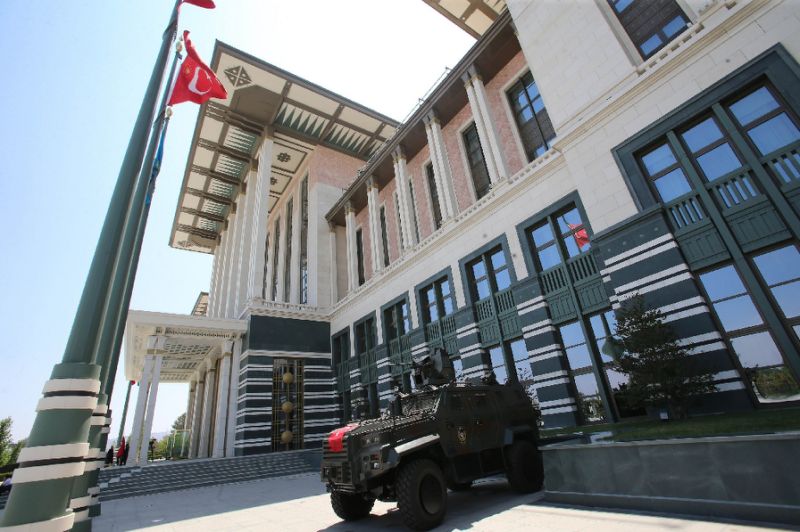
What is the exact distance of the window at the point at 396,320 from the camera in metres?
22.0

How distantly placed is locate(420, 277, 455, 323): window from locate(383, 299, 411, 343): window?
154 cm

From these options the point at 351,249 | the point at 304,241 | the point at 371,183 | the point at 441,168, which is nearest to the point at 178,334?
the point at 351,249

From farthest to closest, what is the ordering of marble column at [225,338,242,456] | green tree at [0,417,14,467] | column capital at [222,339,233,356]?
green tree at [0,417,14,467] → column capital at [222,339,233,356] → marble column at [225,338,242,456]

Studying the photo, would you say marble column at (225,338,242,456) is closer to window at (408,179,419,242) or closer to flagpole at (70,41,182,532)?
window at (408,179,419,242)

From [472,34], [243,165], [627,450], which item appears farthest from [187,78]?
[243,165]

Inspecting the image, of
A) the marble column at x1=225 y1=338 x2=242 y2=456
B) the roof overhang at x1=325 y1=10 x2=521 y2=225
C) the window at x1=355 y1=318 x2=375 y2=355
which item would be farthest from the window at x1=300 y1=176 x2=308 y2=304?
the window at x1=355 y1=318 x2=375 y2=355

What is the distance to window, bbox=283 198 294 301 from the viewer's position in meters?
36.6

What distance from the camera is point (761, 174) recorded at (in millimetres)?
9281

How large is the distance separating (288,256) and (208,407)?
49.0 ft

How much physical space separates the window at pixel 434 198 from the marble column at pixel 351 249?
7777 mm

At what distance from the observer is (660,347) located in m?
9.11

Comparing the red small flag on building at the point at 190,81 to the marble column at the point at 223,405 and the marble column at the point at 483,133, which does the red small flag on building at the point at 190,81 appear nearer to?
the marble column at the point at 483,133

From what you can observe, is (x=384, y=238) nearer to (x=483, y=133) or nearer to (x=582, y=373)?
(x=483, y=133)

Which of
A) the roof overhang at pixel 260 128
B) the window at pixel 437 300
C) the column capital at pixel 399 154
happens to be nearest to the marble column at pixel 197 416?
the roof overhang at pixel 260 128
